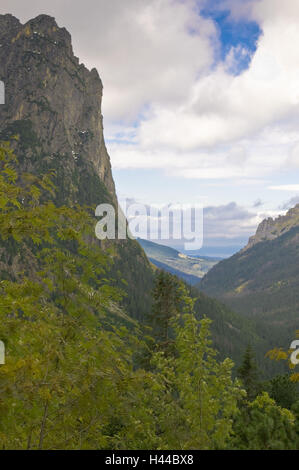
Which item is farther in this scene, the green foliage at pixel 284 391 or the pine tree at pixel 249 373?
the pine tree at pixel 249 373

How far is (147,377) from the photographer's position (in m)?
6.77

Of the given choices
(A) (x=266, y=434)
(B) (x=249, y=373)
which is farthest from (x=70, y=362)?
(B) (x=249, y=373)

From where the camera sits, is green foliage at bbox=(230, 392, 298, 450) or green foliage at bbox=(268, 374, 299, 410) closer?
green foliage at bbox=(230, 392, 298, 450)

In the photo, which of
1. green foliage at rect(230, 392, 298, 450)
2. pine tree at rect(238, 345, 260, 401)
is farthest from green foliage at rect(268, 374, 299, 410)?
green foliage at rect(230, 392, 298, 450)

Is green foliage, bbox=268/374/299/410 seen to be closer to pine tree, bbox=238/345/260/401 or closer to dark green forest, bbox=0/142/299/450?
pine tree, bbox=238/345/260/401

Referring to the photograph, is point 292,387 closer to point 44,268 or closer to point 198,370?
point 198,370

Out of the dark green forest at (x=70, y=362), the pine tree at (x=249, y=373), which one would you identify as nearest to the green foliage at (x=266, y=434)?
the dark green forest at (x=70, y=362)

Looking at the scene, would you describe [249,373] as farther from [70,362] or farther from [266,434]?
[70,362]

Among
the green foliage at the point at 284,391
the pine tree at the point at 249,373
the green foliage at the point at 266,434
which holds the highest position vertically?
the green foliage at the point at 266,434

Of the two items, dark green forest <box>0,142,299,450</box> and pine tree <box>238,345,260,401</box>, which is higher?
dark green forest <box>0,142,299,450</box>

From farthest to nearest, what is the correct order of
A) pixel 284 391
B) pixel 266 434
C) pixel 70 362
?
pixel 284 391 → pixel 70 362 → pixel 266 434

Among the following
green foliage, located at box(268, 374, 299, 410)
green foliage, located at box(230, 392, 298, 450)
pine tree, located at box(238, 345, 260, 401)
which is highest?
green foliage, located at box(230, 392, 298, 450)

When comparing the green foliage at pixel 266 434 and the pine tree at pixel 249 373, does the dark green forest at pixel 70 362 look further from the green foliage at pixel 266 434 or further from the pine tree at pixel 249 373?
the pine tree at pixel 249 373
